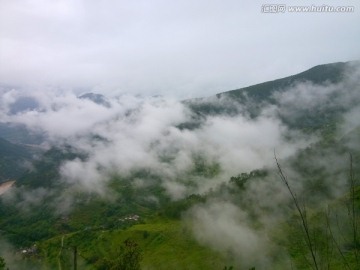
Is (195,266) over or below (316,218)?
below

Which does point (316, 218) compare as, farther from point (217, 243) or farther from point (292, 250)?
point (217, 243)

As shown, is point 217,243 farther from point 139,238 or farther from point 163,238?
point 139,238

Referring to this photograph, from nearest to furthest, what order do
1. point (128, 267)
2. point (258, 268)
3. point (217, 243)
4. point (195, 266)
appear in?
point (128, 267)
point (258, 268)
point (195, 266)
point (217, 243)

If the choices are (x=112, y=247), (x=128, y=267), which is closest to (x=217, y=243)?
(x=112, y=247)

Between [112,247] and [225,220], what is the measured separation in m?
60.6

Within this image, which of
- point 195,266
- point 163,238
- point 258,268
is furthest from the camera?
point 163,238

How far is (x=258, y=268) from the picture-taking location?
138375 mm

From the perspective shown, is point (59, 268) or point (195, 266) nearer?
point (195, 266)

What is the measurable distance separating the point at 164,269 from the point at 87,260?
49910 mm

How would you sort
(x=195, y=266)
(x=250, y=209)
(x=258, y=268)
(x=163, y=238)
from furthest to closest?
(x=250, y=209) → (x=163, y=238) → (x=195, y=266) → (x=258, y=268)

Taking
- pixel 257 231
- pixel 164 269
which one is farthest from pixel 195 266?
pixel 257 231

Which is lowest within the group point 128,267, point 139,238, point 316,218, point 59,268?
point 59,268

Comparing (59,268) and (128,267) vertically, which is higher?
(128,267)

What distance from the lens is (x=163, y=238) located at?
602 ft
